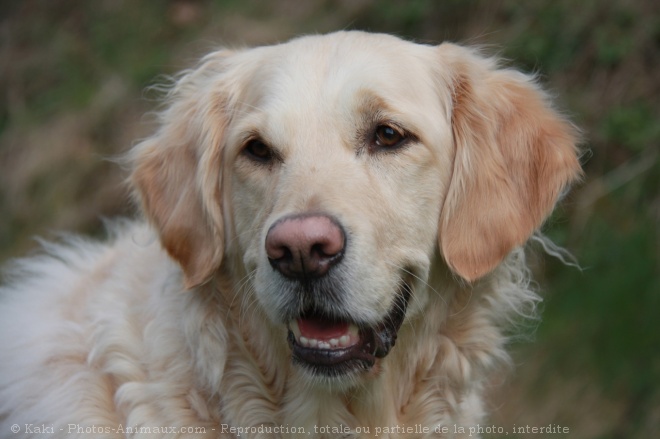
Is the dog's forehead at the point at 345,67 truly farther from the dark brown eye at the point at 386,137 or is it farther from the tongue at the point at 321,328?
the tongue at the point at 321,328

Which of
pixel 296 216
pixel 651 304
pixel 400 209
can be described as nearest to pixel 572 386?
pixel 651 304

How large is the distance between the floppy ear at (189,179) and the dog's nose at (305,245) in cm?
65

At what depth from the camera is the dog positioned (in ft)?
11.0

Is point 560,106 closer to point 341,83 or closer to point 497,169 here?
point 497,169

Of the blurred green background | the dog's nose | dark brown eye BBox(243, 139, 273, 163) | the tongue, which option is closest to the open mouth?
the tongue

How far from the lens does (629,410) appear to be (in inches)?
219

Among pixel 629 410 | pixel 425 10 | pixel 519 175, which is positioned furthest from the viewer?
pixel 425 10

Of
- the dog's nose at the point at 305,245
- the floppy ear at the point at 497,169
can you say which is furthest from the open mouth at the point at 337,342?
the floppy ear at the point at 497,169

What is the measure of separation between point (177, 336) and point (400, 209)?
3.60 ft

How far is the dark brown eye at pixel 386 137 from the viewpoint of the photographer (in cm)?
349

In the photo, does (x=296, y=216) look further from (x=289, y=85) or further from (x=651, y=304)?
(x=651, y=304)

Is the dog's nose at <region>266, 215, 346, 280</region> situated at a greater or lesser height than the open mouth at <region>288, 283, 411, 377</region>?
greater

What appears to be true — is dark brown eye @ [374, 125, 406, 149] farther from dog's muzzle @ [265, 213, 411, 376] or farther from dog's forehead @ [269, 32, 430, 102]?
dog's muzzle @ [265, 213, 411, 376]

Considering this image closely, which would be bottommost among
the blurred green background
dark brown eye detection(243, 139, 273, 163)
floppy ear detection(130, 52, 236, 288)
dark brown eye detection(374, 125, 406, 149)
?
the blurred green background
